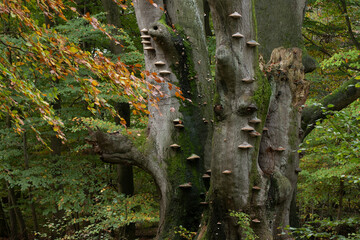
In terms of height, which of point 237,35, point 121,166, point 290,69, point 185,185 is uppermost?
point 237,35

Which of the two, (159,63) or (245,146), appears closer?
(245,146)

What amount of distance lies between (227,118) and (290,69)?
1.15m

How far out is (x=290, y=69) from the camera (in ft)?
14.1

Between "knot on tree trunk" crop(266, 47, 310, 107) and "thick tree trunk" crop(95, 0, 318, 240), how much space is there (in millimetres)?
12

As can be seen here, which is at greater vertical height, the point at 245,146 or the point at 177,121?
the point at 177,121

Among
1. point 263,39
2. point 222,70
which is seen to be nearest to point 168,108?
point 222,70

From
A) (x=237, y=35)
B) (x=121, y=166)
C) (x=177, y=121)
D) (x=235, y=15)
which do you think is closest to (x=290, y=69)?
(x=237, y=35)

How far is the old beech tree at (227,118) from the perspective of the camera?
12.2 feet

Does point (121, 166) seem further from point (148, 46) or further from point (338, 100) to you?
point (338, 100)

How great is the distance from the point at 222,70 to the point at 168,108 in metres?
1.21

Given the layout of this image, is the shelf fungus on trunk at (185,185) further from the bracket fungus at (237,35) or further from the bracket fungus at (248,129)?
the bracket fungus at (237,35)

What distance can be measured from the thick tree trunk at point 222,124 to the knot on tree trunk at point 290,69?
0.01 metres

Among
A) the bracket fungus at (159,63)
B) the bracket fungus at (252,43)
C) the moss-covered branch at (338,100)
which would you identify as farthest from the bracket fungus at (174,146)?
the moss-covered branch at (338,100)

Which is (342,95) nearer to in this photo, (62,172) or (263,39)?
(263,39)
